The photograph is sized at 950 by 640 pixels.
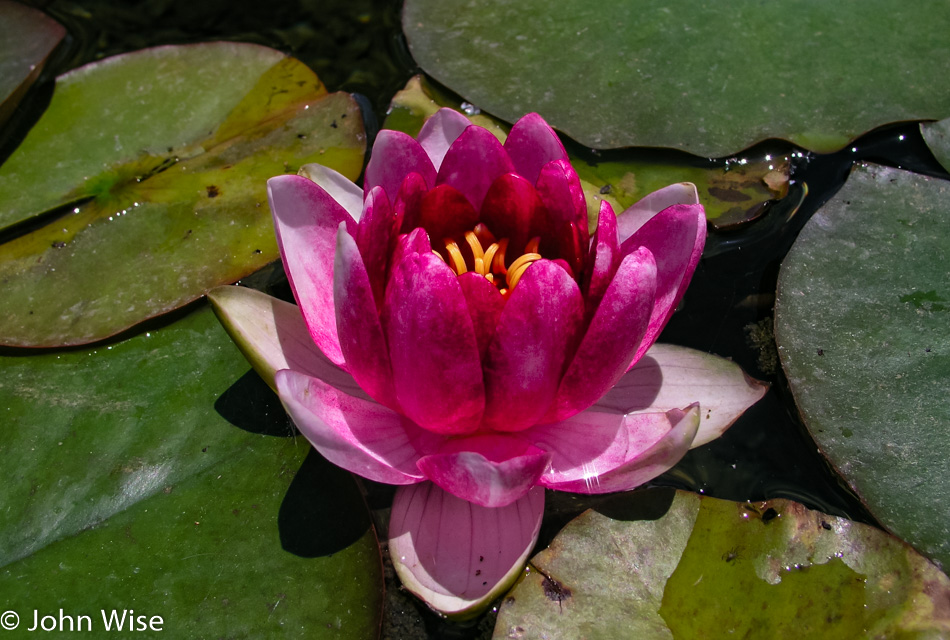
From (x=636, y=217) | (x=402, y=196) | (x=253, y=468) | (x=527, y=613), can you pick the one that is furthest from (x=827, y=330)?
(x=253, y=468)

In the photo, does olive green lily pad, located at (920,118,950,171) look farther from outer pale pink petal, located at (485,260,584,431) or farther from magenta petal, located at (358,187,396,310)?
magenta petal, located at (358,187,396,310)

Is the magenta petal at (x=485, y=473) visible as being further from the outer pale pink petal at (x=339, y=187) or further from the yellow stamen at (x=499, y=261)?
the outer pale pink petal at (x=339, y=187)

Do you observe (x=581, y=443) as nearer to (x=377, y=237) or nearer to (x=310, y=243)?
(x=377, y=237)

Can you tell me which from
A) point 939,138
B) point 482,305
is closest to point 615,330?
point 482,305

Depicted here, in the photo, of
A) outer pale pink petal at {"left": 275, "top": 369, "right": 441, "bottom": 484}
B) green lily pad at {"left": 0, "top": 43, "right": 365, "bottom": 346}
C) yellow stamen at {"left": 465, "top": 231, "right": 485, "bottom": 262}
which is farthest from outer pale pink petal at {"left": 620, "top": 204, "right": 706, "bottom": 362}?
green lily pad at {"left": 0, "top": 43, "right": 365, "bottom": 346}

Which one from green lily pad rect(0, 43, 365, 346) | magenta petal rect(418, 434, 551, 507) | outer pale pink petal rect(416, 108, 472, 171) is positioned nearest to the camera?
magenta petal rect(418, 434, 551, 507)

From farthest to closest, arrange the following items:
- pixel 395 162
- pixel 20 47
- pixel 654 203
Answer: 1. pixel 20 47
2. pixel 654 203
3. pixel 395 162

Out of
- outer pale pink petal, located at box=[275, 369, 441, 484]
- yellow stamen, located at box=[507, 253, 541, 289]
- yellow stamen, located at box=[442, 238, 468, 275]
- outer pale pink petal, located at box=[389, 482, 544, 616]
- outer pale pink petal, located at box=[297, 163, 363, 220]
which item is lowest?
outer pale pink petal, located at box=[389, 482, 544, 616]
